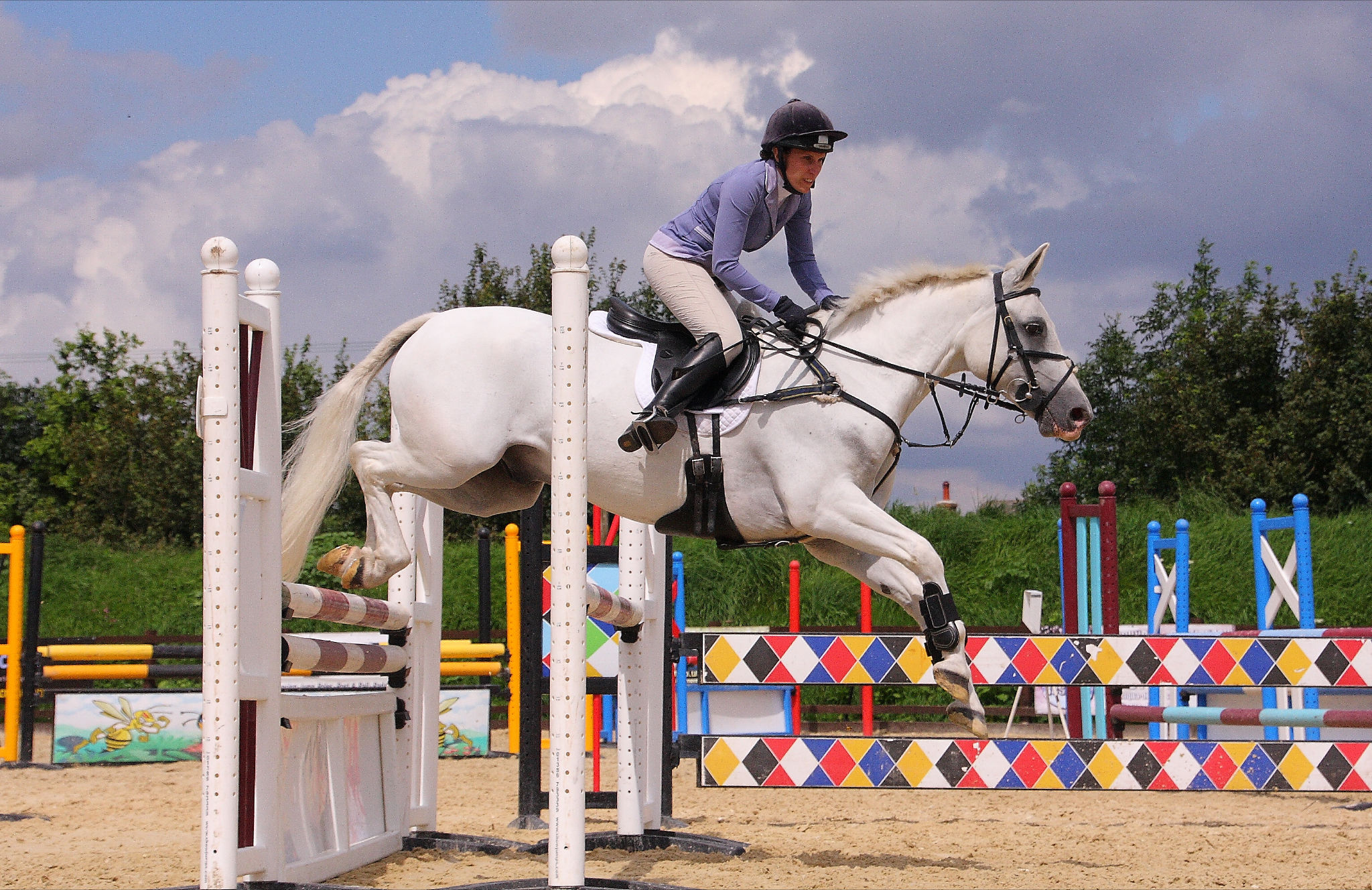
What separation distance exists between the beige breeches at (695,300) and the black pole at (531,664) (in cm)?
191

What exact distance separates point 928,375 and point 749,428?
665mm

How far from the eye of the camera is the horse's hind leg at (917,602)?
3.81m

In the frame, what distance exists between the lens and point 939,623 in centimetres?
383

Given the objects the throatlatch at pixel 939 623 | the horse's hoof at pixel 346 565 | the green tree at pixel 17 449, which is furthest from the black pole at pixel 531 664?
the green tree at pixel 17 449

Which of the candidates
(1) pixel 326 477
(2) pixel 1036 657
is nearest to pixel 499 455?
(1) pixel 326 477

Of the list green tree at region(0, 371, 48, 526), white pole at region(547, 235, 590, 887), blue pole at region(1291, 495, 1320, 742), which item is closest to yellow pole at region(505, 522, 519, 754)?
blue pole at region(1291, 495, 1320, 742)

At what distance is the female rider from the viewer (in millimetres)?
4020

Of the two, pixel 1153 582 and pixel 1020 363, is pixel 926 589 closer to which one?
pixel 1020 363

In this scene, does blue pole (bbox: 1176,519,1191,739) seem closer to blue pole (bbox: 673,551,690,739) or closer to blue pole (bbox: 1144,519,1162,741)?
blue pole (bbox: 1144,519,1162,741)

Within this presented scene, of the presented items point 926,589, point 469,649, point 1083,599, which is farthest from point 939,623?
point 469,649

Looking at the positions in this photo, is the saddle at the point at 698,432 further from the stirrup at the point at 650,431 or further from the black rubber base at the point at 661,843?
the black rubber base at the point at 661,843

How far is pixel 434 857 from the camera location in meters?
4.80

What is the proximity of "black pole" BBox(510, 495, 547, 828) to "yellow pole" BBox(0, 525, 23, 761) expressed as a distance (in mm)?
4945

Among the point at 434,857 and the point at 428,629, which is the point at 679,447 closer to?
the point at 428,629
